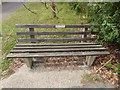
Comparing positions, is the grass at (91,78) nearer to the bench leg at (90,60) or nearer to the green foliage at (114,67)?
the bench leg at (90,60)

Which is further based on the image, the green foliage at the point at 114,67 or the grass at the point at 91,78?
the green foliage at the point at 114,67

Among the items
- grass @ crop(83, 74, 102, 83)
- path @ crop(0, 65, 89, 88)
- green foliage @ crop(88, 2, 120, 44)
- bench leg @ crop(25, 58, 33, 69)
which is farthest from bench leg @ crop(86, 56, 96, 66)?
bench leg @ crop(25, 58, 33, 69)

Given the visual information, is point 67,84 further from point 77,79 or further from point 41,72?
point 41,72

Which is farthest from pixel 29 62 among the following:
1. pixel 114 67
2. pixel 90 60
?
pixel 114 67

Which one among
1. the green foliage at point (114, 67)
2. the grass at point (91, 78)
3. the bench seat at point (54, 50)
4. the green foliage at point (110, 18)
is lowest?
the grass at point (91, 78)

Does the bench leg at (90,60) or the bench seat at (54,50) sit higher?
the bench seat at (54,50)

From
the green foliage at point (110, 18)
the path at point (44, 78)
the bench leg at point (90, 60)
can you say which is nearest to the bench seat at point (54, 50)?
the bench leg at point (90, 60)

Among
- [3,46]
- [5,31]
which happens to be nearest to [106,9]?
[3,46]

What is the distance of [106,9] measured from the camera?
312cm

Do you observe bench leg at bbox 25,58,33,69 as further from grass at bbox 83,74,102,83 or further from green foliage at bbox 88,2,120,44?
green foliage at bbox 88,2,120,44

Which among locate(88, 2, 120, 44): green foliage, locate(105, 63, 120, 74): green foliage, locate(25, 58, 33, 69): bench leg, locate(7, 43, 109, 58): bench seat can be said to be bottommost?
locate(105, 63, 120, 74): green foliage

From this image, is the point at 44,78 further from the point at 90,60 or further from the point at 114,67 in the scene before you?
the point at 114,67

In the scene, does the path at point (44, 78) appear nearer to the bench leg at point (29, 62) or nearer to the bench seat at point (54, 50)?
the bench leg at point (29, 62)

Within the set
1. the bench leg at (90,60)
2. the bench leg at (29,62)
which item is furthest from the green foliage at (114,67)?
the bench leg at (29,62)
